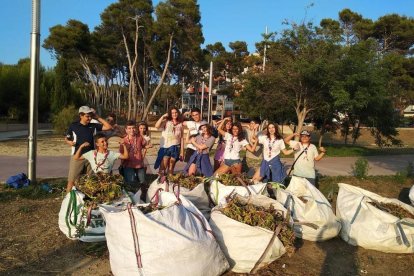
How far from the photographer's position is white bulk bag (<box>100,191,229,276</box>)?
3.08 metres

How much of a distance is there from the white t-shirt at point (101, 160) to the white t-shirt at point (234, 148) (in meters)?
1.82

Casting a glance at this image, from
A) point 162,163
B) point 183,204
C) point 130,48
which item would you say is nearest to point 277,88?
point 162,163

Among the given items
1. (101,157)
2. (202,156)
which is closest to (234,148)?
(202,156)

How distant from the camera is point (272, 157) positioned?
6301 mm

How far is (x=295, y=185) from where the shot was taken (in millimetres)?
4922

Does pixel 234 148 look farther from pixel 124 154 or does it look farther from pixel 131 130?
pixel 124 154

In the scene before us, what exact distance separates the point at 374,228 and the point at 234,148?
257cm

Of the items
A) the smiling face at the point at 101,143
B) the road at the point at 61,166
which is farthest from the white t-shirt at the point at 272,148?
the road at the point at 61,166

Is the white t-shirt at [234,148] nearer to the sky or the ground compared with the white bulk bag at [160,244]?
nearer to the sky

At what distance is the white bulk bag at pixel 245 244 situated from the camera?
11.3 feet

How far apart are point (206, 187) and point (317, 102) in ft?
36.6

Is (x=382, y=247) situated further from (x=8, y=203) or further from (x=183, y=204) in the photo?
(x=8, y=203)

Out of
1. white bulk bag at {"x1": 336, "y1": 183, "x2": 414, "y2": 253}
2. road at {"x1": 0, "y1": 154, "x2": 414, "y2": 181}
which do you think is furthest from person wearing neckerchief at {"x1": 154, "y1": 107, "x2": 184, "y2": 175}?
white bulk bag at {"x1": 336, "y1": 183, "x2": 414, "y2": 253}

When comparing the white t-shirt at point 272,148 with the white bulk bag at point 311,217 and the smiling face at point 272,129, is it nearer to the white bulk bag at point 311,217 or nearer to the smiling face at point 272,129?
the smiling face at point 272,129
